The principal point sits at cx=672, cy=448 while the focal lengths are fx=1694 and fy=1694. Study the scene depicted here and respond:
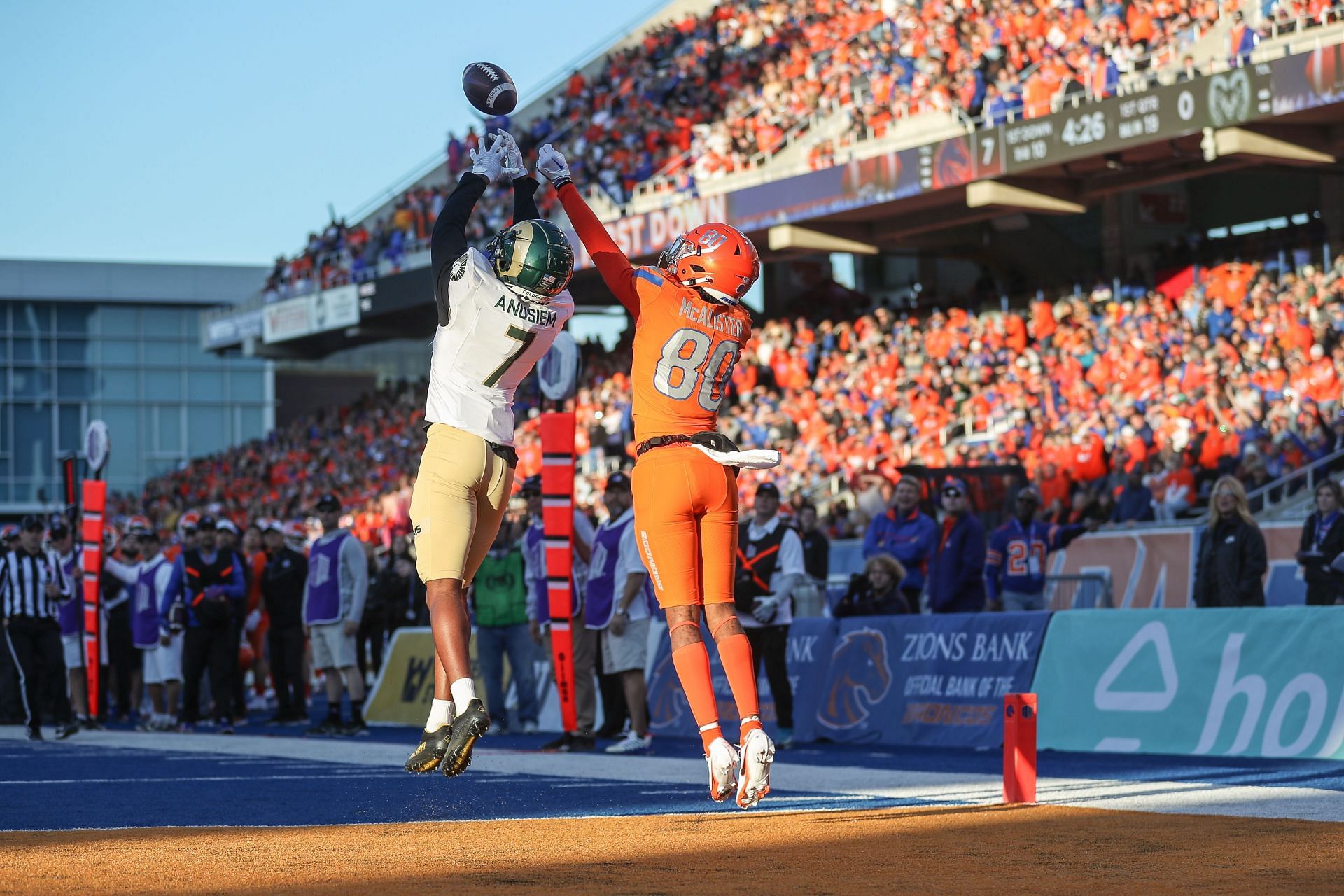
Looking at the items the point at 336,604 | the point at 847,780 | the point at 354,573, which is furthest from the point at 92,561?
the point at 847,780

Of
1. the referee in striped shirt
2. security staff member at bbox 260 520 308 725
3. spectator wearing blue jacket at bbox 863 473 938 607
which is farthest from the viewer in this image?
security staff member at bbox 260 520 308 725

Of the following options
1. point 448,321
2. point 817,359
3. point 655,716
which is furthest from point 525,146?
point 448,321

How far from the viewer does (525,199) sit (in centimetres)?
770

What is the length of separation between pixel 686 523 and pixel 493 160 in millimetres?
1761

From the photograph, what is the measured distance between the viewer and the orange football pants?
7.24 m

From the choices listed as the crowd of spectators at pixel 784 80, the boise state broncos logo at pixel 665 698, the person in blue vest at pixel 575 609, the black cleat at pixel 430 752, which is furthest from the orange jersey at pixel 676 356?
the crowd of spectators at pixel 784 80

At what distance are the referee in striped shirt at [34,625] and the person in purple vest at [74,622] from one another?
1.26 m

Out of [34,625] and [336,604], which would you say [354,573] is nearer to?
[336,604]

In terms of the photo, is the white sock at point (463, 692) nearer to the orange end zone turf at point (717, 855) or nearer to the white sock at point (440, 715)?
the white sock at point (440, 715)

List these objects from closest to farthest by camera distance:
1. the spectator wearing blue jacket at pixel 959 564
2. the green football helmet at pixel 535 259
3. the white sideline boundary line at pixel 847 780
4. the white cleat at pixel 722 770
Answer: the white cleat at pixel 722 770 → the green football helmet at pixel 535 259 → the white sideline boundary line at pixel 847 780 → the spectator wearing blue jacket at pixel 959 564

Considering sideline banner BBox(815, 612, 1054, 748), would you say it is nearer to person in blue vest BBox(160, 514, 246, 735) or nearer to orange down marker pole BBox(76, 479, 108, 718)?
person in blue vest BBox(160, 514, 246, 735)

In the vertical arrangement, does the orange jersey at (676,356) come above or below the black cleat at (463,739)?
above

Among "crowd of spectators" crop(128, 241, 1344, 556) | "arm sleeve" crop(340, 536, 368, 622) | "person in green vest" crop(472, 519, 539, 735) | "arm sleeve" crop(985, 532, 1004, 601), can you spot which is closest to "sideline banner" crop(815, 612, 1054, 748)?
"arm sleeve" crop(985, 532, 1004, 601)

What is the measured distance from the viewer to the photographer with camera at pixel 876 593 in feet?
45.7
